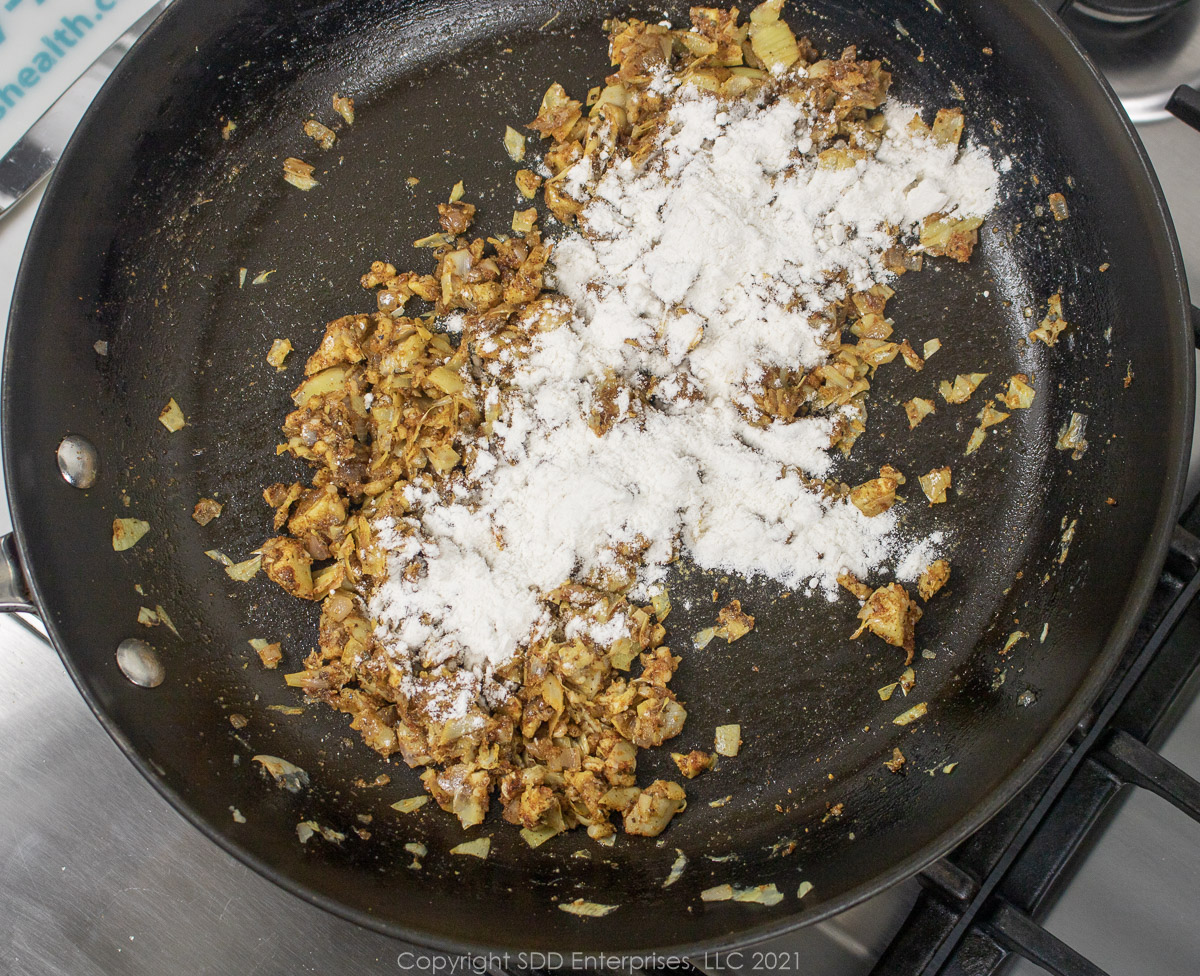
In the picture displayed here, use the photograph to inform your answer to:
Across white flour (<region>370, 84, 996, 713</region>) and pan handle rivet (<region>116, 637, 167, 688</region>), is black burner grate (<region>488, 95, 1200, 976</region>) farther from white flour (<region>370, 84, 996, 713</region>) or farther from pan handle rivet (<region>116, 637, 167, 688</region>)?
pan handle rivet (<region>116, 637, 167, 688</region>)

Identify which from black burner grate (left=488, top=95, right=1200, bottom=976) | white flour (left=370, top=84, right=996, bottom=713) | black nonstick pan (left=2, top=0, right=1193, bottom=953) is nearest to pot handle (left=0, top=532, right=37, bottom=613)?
black nonstick pan (left=2, top=0, right=1193, bottom=953)

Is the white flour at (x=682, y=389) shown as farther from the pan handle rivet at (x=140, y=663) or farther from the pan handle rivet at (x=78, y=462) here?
the pan handle rivet at (x=78, y=462)

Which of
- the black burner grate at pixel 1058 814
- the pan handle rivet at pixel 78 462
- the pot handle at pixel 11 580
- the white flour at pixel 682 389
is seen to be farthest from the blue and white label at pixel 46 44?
the black burner grate at pixel 1058 814

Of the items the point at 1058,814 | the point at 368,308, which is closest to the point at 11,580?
the point at 368,308

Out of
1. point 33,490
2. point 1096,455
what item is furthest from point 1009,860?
point 33,490

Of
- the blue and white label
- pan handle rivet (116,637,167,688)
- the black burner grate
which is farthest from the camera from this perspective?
the blue and white label

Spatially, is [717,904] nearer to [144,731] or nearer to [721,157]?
[144,731]
